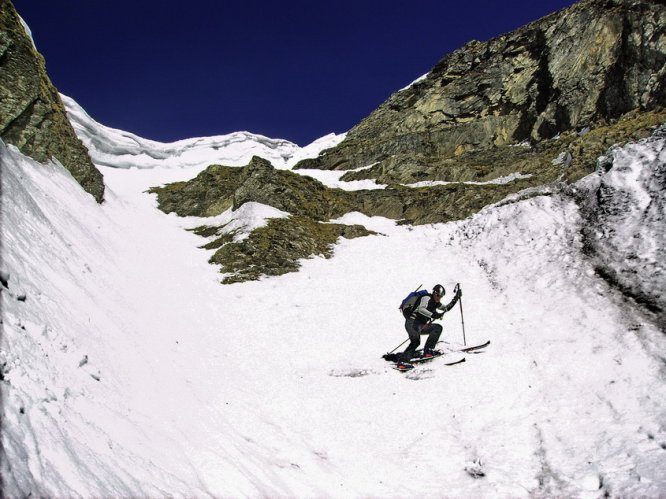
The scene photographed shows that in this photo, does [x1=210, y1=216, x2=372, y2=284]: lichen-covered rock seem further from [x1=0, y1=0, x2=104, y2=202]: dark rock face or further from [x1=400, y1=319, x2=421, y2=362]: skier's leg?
[x1=400, y1=319, x2=421, y2=362]: skier's leg

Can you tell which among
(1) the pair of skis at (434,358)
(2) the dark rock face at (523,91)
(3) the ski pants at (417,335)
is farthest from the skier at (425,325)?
(2) the dark rock face at (523,91)

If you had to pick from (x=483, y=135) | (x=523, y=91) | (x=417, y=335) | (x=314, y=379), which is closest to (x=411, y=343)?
(x=417, y=335)

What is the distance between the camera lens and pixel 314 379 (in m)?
12.8

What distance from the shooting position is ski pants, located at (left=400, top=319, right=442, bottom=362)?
536 inches

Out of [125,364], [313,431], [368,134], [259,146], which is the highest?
[259,146]

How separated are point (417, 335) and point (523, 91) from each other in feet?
156

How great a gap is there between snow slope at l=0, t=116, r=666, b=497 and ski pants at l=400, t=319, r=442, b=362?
789 mm

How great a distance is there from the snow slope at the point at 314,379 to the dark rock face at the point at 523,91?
29.2 m

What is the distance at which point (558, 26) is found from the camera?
5044 cm

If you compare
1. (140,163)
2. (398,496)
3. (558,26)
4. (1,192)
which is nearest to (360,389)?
(398,496)

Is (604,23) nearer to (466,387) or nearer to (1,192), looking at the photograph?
(466,387)

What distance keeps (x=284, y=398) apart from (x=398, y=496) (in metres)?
4.22

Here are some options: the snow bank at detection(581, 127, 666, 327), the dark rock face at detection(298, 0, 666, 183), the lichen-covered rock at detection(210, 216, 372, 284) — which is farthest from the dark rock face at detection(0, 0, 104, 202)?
the dark rock face at detection(298, 0, 666, 183)

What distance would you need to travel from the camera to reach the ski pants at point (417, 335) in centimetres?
1361
